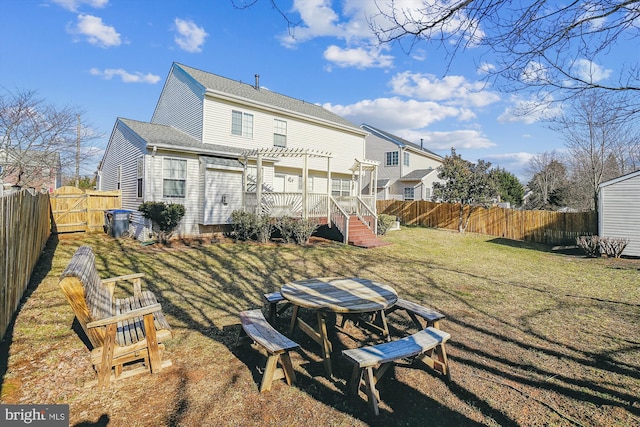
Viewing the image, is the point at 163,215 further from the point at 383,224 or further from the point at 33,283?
the point at 383,224

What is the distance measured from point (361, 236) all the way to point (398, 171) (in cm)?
1675

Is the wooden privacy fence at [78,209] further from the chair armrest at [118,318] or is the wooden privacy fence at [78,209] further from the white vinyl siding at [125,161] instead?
the chair armrest at [118,318]

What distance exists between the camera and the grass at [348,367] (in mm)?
2887

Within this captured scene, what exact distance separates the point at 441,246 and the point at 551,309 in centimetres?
778

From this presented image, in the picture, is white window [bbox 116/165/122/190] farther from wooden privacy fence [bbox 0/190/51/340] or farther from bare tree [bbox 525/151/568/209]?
bare tree [bbox 525/151/568/209]

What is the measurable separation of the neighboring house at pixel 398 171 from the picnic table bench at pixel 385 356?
24.2 metres

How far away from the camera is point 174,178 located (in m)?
12.5

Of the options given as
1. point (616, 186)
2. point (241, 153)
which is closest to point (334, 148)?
point (241, 153)

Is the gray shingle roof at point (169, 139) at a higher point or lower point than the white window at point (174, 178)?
higher

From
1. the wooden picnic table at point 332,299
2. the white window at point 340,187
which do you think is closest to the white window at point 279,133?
the white window at point 340,187

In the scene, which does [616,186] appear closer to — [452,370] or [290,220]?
[290,220]

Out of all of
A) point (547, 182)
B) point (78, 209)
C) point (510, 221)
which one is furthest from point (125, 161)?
point (547, 182)

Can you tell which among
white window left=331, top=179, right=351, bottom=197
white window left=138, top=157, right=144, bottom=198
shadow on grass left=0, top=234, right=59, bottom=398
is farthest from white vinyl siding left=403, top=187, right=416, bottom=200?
shadow on grass left=0, top=234, right=59, bottom=398

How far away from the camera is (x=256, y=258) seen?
31.1ft
